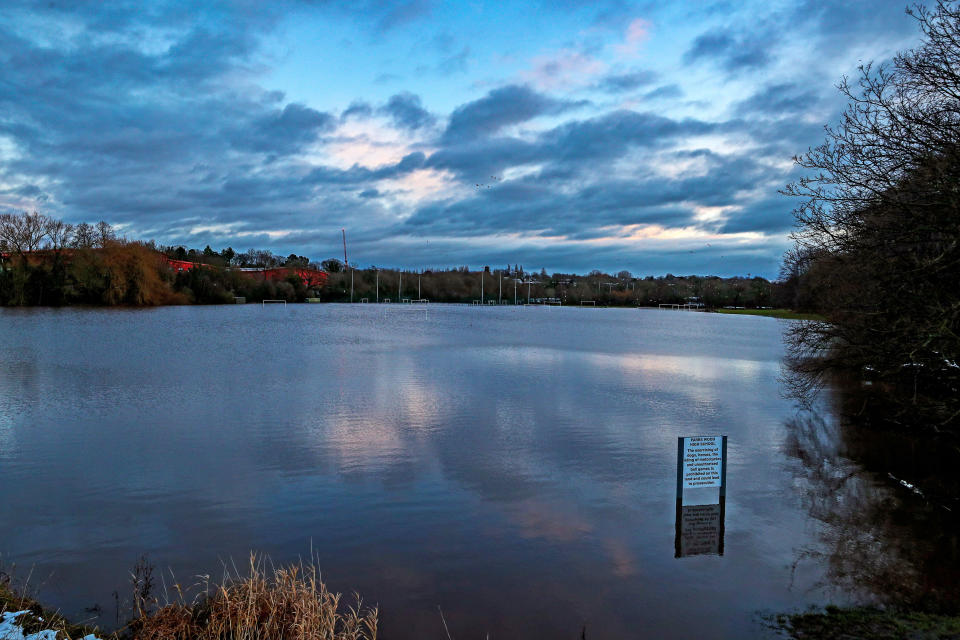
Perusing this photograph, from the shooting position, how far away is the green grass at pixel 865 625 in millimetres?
5402

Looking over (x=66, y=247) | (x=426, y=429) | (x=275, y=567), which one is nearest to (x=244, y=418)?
(x=426, y=429)

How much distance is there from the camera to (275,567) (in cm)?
692

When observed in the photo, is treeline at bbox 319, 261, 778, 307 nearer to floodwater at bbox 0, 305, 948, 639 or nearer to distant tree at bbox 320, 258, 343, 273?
distant tree at bbox 320, 258, 343, 273

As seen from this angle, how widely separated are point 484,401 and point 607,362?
12678 millimetres

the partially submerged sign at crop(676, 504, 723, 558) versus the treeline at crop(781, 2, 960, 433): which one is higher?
the treeline at crop(781, 2, 960, 433)

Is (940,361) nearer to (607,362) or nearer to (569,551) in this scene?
(569,551)

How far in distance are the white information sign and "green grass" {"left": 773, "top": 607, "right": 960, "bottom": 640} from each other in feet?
7.77

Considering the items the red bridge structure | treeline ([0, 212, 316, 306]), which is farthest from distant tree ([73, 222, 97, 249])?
the red bridge structure

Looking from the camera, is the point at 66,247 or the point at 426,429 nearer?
the point at 426,429

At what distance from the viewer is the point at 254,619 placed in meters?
5.11

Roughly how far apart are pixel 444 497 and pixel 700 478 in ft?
12.4

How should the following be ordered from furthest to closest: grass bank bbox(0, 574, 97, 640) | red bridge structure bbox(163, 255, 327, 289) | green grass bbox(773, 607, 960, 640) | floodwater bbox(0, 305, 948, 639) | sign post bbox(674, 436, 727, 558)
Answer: red bridge structure bbox(163, 255, 327, 289), sign post bbox(674, 436, 727, 558), floodwater bbox(0, 305, 948, 639), green grass bbox(773, 607, 960, 640), grass bank bbox(0, 574, 97, 640)

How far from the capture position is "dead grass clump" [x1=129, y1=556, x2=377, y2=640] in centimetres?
498

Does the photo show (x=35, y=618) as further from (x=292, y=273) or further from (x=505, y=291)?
(x=505, y=291)
